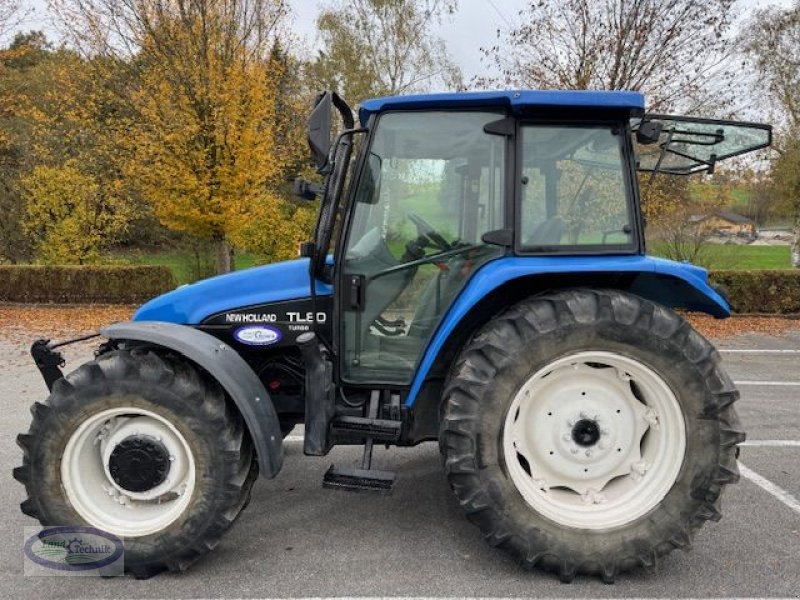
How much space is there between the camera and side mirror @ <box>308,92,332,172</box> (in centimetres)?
251

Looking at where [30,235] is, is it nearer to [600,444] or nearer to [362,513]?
[362,513]

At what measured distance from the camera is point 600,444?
289 cm

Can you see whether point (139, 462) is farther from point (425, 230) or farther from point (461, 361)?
point (425, 230)

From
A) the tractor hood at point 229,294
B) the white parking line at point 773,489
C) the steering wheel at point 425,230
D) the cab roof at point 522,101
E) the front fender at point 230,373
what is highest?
the cab roof at point 522,101

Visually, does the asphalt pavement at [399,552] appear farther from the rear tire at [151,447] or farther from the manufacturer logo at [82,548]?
the rear tire at [151,447]

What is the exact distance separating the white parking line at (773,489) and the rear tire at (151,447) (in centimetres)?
313

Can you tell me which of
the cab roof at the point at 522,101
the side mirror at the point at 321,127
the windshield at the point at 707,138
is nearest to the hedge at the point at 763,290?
the windshield at the point at 707,138

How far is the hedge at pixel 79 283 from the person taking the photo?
42.3 ft

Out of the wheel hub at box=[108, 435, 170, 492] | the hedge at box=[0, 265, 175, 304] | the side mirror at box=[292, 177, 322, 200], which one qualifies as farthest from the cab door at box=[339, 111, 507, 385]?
the hedge at box=[0, 265, 175, 304]

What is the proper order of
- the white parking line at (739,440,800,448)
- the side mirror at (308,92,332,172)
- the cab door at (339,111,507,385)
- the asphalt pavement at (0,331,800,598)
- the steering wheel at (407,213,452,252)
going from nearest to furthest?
the side mirror at (308,92,332,172) < the asphalt pavement at (0,331,800,598) < the cab door at (339,111,507,385) < the steering wheel at (407,213,452,252) < the white parking line at (739,440,800,448)

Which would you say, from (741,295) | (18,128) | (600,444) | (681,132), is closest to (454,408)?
Result: (600,444)

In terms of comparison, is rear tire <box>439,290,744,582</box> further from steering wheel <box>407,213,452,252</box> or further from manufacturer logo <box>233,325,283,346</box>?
manufacturer logo <box>233,325,283,346</box>

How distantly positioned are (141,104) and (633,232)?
38.6 feet

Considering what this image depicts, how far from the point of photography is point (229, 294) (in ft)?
10.5
